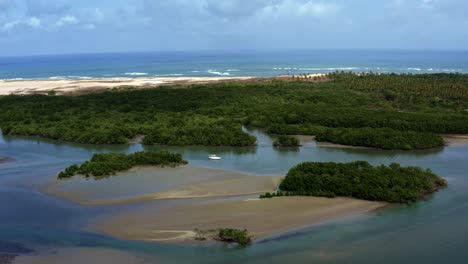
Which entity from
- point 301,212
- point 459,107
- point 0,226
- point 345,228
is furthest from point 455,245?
point 459,107

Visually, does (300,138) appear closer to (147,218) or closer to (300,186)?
(300,186)

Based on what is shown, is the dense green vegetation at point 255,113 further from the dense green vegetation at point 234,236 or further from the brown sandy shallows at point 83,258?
the brown sandy shallows at point 83,258

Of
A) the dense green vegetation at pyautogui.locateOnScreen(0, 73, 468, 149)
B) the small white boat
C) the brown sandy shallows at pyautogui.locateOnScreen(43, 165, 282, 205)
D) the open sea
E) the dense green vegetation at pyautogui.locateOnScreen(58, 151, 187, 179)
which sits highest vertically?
the dense green vegetation at pyautogui.locateOnScreen(0, 73, 468, 149)

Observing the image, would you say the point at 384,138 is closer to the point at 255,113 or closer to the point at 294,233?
the point at 255,113

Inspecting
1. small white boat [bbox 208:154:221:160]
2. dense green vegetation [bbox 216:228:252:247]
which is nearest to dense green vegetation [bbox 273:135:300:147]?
small white boat [bbox 208:154:221:160]

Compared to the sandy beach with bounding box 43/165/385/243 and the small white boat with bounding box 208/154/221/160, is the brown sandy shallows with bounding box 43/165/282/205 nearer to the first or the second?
the sandy beach with bounding box 43/165/385/243

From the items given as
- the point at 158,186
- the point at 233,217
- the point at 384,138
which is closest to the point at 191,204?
the point at 233,217
